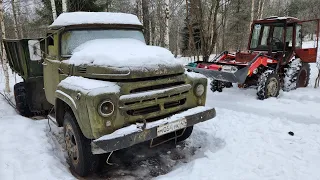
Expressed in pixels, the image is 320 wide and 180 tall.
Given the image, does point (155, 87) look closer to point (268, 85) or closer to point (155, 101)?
point (155, 101)

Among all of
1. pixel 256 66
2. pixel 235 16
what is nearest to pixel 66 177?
pixel 256 66

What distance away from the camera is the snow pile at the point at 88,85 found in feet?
11.8

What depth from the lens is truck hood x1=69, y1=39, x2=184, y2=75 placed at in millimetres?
3865

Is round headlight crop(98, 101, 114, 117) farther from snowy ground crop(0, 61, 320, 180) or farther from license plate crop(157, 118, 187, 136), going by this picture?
snowy ground crop(0, 61, 320, 180)

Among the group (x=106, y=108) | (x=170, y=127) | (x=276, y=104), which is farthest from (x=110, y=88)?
(x=276, y=104)

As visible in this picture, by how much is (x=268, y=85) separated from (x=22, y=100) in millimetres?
6516

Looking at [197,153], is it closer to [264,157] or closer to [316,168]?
[264,157]

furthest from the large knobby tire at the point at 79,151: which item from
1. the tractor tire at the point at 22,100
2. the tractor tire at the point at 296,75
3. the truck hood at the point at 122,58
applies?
the tractor tire at the point at 296,75

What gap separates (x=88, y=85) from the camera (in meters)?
3.71

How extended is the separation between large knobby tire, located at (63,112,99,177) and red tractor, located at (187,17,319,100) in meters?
4.65

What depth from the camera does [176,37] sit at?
39.0 m

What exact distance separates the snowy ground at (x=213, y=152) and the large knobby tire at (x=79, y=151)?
0.59ft

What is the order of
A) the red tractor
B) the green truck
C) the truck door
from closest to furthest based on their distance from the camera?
the green truck
the truck door
the red tractor

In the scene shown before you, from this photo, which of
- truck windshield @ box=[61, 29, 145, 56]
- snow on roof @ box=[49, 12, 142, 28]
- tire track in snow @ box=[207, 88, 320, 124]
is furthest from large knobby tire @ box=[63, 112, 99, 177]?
tire track in snow @ box=[207, 88, 320, 124]
